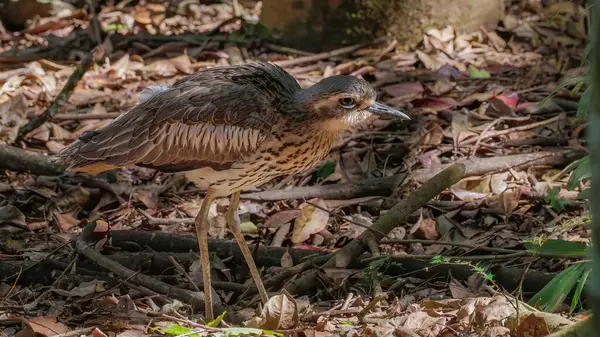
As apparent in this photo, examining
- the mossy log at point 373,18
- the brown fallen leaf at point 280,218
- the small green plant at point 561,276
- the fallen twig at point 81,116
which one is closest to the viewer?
the small green plant at point 561,276

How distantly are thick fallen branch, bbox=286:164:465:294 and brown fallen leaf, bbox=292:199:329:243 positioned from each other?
0.52 metres

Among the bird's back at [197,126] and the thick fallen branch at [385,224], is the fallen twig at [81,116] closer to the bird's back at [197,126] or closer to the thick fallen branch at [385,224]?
the bird's back at [197,126]

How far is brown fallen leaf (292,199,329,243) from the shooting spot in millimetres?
5270

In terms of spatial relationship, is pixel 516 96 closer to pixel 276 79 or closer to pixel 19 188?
pixel 276 79

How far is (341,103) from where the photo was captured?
4.57 meters

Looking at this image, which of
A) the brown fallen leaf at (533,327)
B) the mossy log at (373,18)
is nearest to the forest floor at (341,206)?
the brown fallen leaf at (533,327)

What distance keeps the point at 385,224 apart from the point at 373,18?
3.07 meters

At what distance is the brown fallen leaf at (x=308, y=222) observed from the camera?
17.3 feet

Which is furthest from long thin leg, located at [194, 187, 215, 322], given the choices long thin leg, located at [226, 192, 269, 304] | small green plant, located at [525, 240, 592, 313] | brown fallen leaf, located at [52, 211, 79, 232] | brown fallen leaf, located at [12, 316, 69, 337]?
small green plant, located at [525, 240, 592, 313]

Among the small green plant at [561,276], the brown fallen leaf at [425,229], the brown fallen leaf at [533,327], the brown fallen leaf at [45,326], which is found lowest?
the brown fallen leaf at [45,326]

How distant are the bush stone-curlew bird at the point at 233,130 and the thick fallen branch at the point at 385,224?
0.81 ft

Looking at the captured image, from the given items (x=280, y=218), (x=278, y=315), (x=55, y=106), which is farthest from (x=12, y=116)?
(x=278, y=315)

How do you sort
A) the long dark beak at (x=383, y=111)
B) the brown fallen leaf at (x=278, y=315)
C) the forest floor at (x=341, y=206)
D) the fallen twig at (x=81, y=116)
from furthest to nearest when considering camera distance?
the fallen twig at (x=81, y=116)
the long dark beak at (x=383, y=111)
the forest floor at (x=341, y=206)
the brown fallen leaf at (x=278, y=315)

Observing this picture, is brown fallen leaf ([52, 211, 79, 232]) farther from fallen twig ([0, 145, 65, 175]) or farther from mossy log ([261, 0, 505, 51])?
mossy log ([261, 0, 505, 51])
